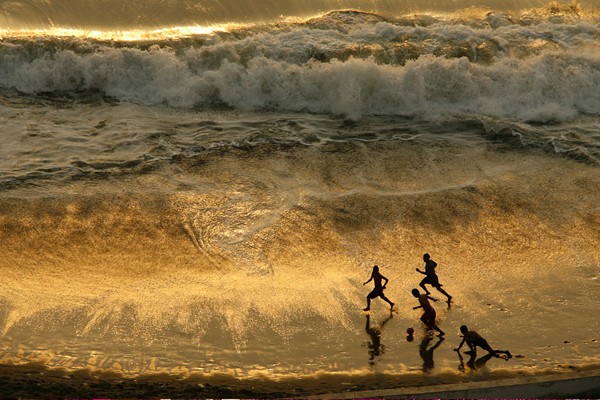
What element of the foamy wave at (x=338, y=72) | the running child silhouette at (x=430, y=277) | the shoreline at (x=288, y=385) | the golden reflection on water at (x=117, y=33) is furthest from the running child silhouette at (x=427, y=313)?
the golden reflection on water at (x=117, y=33)

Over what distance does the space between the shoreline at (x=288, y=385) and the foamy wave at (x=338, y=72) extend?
32.3 ft

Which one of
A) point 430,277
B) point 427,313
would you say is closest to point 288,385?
point 427,313

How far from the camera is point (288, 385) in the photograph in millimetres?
11203

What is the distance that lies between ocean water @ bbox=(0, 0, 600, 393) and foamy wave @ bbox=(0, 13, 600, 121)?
0.20ft

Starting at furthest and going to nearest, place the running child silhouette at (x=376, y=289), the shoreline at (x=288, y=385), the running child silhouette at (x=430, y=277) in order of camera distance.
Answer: the running child silhouette at (x=430, y=277) → the running child silhouette at (x=376, y=289) → the shoreline at (x=288, y=385)

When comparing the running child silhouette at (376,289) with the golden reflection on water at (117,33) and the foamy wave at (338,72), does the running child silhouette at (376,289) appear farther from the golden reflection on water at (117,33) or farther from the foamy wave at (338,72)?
the golden reflection on water at (117,33)

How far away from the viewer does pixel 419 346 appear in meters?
12.1

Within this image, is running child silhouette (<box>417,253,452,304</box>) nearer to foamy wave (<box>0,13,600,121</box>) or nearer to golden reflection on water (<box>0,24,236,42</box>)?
foamy wave (<box>0,13,600,121</box>)

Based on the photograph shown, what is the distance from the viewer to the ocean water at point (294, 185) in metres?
12.2

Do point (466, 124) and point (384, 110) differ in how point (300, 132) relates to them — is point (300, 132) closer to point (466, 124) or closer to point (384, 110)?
point (384, 110)

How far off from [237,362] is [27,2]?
15488 mm

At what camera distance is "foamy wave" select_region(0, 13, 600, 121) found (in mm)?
20734

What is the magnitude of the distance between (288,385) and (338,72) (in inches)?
456

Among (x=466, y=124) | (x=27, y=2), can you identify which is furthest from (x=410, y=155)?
(x=27, y=2)
